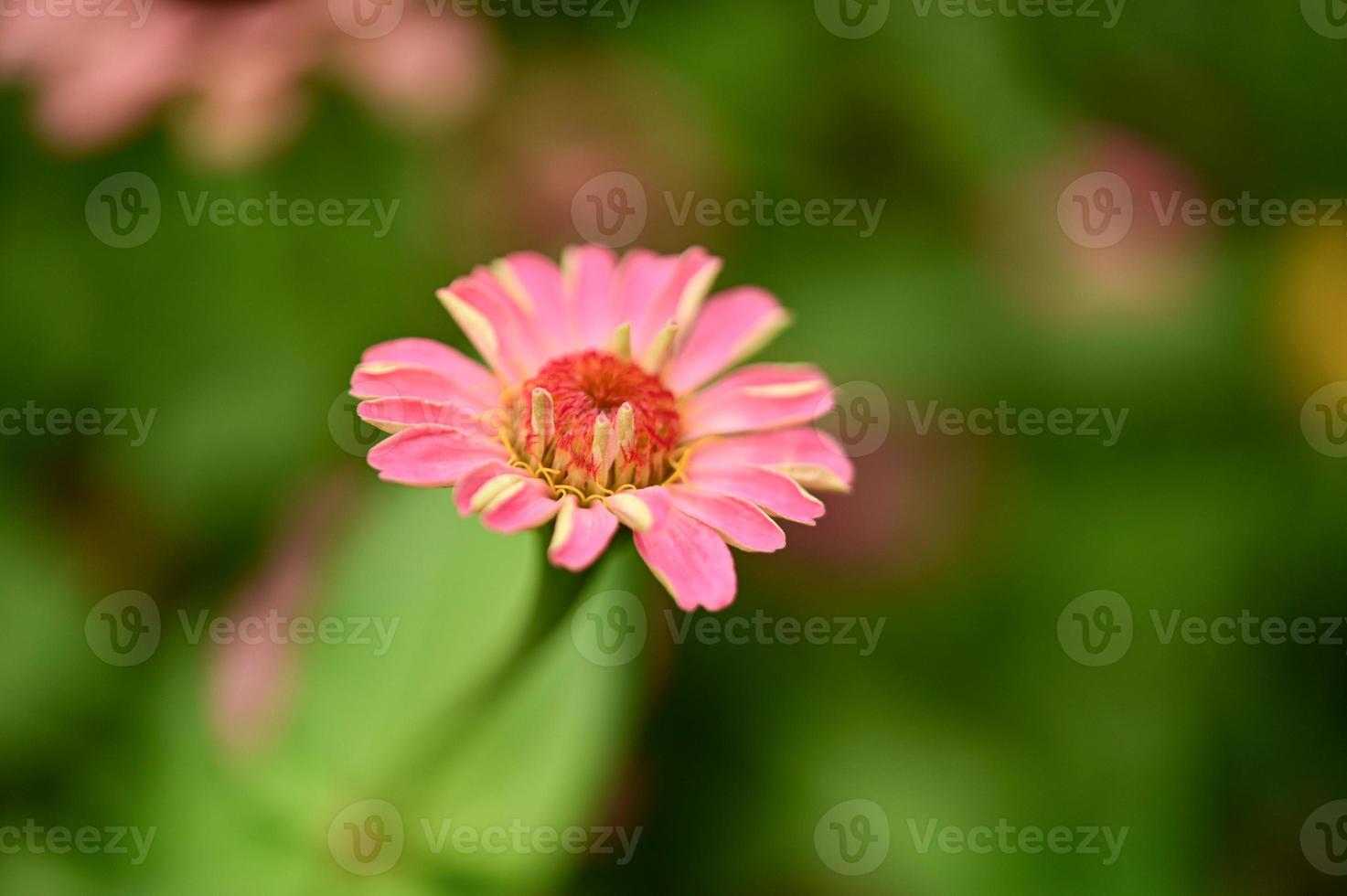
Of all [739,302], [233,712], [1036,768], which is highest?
[739,302]

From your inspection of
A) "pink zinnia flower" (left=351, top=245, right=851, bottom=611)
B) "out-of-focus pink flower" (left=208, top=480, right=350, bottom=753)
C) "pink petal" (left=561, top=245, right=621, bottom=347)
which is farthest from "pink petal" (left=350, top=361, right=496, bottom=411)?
"out-of-focus pink flower" (left=208, top=480, right=350, bottom=753)

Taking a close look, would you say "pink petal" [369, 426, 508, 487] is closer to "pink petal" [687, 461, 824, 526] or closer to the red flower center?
the red flower center

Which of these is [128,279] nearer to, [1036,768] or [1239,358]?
[1036,768]

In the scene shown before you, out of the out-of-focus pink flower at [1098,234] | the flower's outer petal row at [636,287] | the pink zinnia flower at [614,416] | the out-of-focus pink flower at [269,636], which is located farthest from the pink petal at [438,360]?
the out-of-focus pink flower at [1098,234]

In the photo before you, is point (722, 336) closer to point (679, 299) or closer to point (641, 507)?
point (679, 299)

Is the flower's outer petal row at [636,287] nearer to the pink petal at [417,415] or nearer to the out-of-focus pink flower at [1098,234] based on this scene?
the pink petal at [417,415]

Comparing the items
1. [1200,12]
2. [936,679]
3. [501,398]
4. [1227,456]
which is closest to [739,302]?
[501,398]

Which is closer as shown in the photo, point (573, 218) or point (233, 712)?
point (233, 712)

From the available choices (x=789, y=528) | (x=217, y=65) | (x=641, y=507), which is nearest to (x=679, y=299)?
(x=641, y=507)
